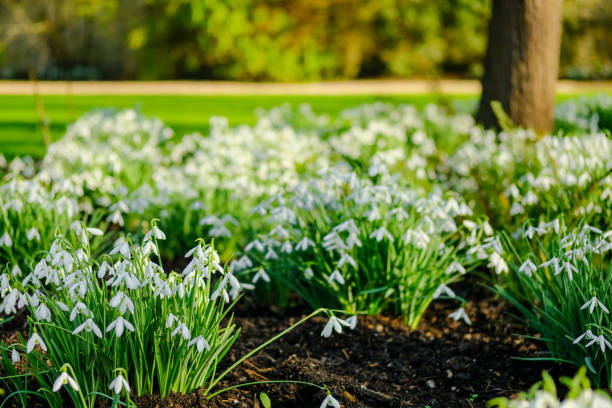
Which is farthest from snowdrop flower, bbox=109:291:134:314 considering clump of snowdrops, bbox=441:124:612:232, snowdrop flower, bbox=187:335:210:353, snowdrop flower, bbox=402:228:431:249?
clump of snowdrops, bbox=441:124:612:232

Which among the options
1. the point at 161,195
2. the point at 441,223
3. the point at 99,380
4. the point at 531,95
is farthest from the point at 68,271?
the point at 531,95

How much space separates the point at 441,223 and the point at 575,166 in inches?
41.5

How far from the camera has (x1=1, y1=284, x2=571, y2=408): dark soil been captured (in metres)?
2.72

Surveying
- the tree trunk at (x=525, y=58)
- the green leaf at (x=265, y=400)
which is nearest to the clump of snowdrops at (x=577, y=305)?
the green leaf at (x=265, y=400)

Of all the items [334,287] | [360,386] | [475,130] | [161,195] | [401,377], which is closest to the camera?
[360,386]

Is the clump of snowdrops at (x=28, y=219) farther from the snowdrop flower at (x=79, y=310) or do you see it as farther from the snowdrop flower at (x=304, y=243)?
the snowdrop flower at (x=79, y=310)

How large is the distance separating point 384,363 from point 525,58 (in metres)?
3.86

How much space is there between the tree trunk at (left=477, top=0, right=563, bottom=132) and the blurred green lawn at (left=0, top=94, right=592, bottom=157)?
2.44 metres

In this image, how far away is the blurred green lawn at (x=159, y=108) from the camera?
936cm

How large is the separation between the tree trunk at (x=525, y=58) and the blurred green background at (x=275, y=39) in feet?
41.1

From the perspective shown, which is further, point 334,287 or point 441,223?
point 441,223

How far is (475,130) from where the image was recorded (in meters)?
6.08

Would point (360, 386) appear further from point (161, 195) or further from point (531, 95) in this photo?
point (531, 95)

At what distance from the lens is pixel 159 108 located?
13.3 meters
